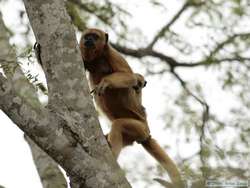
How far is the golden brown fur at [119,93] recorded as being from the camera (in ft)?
24.0

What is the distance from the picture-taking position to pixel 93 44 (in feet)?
26.9

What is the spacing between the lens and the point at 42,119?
13.4 ft

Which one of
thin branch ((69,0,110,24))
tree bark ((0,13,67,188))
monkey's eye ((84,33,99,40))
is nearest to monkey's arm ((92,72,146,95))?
monkey's eye ((84,33,99,40))

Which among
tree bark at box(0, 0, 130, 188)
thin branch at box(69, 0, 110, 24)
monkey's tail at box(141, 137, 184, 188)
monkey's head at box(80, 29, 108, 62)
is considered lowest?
tree bark at box(0, 0, 130, 188)

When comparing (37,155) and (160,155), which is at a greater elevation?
(160,155)

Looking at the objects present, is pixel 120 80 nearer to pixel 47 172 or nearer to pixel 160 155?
pixel 160 155

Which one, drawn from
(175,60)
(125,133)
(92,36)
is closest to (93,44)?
(92,36)

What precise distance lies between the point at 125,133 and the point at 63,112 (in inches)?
118

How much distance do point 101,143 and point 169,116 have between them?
600 centimetres

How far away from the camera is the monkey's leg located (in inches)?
272

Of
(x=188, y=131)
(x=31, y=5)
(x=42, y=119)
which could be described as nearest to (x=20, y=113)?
(x=42, y=119)

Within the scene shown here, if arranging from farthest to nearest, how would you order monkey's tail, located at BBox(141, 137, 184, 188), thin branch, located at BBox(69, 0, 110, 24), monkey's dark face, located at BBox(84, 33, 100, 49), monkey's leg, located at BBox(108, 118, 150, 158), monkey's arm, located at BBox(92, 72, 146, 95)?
thin branch, located at BBox(69, 0, 110, 24), monkey's dark face, located at BBox(84, 33, 100, 49), monkey's arm, located at BBox(92, 72, 146, 95), monkey's tail, located at BBox(141, 137, 184, 188), monkey's leg, located at BBox(108, 118, 150, 158)

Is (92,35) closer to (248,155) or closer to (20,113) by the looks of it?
(248,155)

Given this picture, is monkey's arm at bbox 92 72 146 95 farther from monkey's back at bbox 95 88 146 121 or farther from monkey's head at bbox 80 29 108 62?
monkey's head at bbox 80 29 108 62
